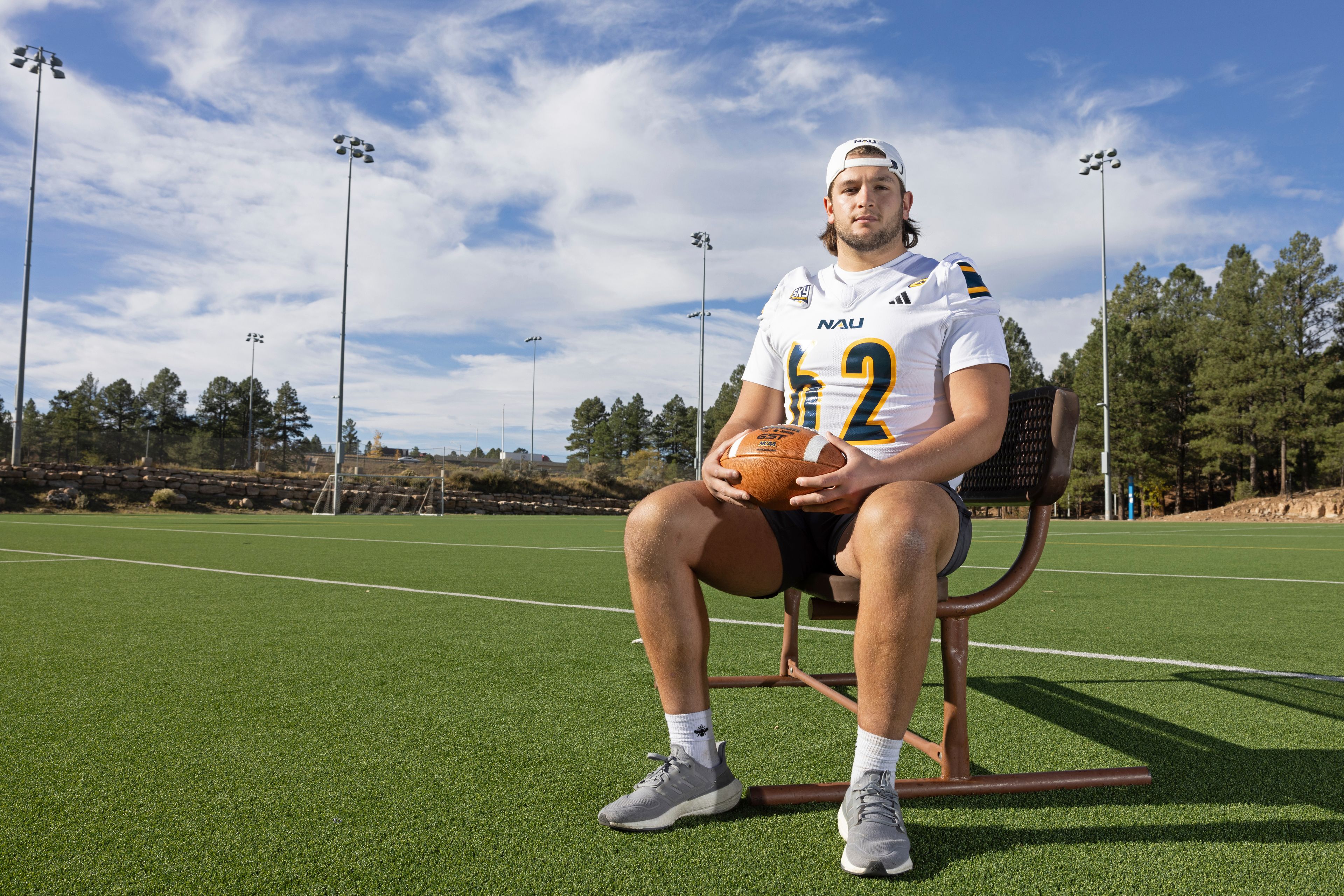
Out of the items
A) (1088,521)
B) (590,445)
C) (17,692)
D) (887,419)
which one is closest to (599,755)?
(887,419)

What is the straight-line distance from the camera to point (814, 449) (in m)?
1.88

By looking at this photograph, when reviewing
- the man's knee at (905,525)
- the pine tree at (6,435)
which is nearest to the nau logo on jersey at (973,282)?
the man's knee at (905,525)

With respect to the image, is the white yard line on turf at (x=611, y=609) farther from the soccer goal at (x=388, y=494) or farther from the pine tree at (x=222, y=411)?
the pine tree at (x=222, y=411)

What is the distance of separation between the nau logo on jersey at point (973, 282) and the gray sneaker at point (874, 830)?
123cm

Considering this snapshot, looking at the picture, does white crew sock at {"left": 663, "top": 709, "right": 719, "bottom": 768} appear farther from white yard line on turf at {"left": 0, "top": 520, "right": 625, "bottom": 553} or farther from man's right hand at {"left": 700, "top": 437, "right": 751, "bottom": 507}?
white yard line on turf at {"left": 0, "top": 520, "right": 625, "bottom": 553}

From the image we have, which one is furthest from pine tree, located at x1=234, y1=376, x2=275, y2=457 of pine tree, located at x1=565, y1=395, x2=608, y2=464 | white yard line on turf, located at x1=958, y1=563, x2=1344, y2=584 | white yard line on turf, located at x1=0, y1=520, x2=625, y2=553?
white yard line on turf, located at x1=958, y1=563, x2=1344, y2=584

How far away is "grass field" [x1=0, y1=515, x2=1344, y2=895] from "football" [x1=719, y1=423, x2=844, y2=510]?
0.72 metres

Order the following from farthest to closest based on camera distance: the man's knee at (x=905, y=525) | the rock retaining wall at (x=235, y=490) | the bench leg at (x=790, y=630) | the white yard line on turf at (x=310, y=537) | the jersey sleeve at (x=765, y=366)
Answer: the rock retaining wall at (x=235, y=490), the white yard line on turf at (x=310, y=537), the bench leg at (x=790, y=630), the jersey sleeve at (x=765, y=366), the man's knee at (x=905, y=525)

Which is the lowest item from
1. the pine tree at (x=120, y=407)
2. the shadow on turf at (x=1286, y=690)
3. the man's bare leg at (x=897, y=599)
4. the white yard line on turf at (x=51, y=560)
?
the white yard line on turf at (x=51, y=560)

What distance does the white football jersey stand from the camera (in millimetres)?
2133

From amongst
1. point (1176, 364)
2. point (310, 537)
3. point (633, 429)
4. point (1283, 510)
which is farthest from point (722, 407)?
point (310, 537)

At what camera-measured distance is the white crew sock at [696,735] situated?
73.0 inches

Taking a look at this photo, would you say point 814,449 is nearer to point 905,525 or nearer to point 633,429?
point 905,525

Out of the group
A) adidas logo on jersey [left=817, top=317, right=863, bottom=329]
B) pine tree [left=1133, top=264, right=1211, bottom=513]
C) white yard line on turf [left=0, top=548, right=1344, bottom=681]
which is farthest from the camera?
pine tree [left=1133, top=264, right=1211, bottom=513]
